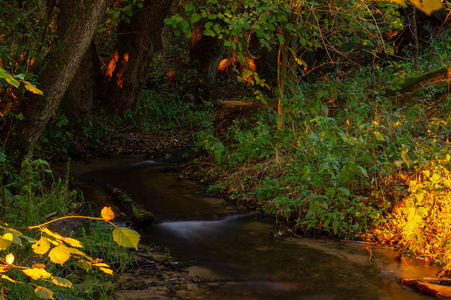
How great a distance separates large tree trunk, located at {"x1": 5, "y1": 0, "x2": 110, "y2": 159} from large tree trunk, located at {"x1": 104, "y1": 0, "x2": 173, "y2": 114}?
5.56 metres

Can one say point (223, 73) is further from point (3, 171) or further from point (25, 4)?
point (3, 171)

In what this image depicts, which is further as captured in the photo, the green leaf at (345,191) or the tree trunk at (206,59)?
the tree trunk at (206,59)

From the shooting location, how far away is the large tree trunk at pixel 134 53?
13.5 m

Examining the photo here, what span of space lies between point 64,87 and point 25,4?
2.07 metres

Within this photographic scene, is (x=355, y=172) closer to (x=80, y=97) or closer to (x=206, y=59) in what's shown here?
(x=80, y=97)

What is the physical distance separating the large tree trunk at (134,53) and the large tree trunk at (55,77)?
556 centimetres

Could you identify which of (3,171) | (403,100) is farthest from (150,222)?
(403,100)

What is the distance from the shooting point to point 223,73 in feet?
74.1

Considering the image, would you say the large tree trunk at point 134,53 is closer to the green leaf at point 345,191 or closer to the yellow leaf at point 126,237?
the green leaf at point 345,191

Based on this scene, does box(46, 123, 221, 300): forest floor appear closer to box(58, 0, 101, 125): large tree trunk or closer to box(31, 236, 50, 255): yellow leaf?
box(31, 236, 50, 255): yellow leaf

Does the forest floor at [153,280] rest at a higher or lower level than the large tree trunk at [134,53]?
lower

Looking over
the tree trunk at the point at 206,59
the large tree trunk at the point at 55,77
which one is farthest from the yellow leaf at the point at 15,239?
the tree trunk at the point at 206,59

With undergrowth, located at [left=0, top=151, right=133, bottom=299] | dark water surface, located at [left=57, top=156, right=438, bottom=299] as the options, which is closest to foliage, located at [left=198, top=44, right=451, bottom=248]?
dark water surface, located at [left=57, top=156, right=438, bottom=299]

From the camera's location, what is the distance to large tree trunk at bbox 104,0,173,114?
44.3ft
